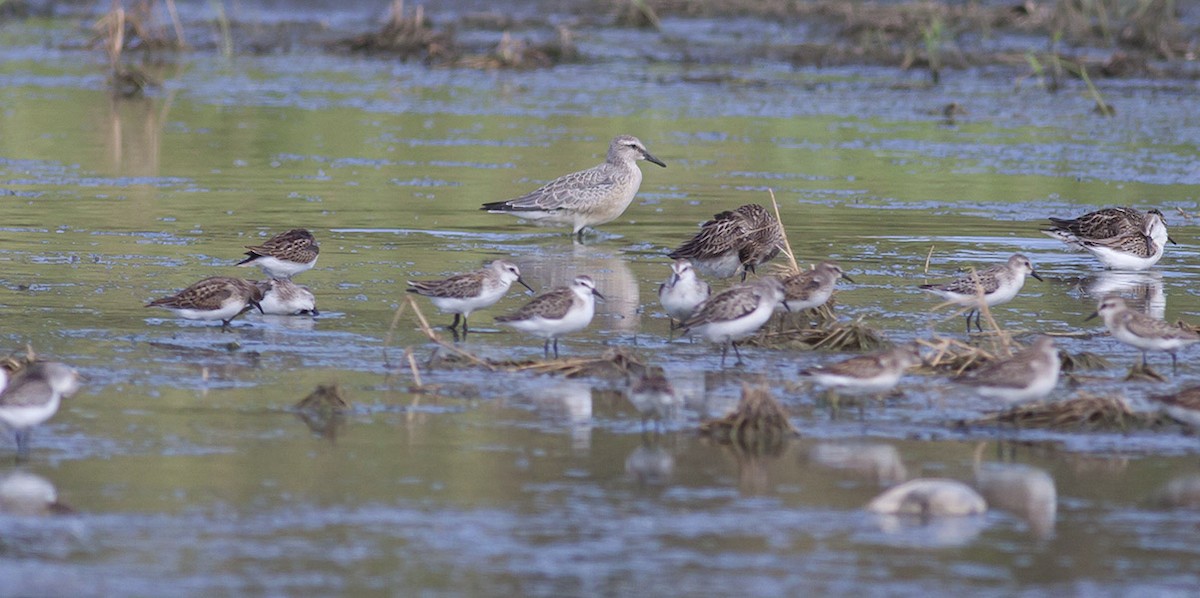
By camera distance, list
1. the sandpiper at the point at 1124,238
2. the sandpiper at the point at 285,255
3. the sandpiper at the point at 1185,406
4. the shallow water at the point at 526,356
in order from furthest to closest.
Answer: the sandpiper at the point at 1124,238 < the sandpiper at the point at 285,255 < the sandpiper at the point at 1185,406 < the shallow water at the point at 526,356

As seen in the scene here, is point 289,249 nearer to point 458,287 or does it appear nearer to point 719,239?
point 458,287

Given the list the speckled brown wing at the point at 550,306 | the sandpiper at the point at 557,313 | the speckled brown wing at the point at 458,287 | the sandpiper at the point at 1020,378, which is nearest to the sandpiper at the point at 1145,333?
the sandpiper at the point at 1020,378

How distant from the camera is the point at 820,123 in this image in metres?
23.5

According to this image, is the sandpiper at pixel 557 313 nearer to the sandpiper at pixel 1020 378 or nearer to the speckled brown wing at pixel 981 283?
the sandpiper at pixel 1020 378

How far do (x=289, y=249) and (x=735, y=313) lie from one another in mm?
4095

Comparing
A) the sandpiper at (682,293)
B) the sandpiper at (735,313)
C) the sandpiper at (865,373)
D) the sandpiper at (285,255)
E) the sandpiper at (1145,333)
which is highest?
the sandpiper at (285,255)

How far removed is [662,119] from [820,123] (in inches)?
84.1

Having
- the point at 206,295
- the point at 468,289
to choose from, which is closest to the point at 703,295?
the point at 468,289

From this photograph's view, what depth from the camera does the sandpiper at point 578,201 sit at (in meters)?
16.6

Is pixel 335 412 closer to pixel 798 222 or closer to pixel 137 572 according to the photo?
pixel 137 572

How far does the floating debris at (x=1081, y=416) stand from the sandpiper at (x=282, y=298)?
4883 millimetres

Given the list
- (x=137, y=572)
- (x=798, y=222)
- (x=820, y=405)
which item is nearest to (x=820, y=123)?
(x=798, y=222)

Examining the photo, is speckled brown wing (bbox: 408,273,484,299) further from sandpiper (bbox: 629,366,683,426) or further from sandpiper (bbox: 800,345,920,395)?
sandpiper (bbox: 800,345,920,395)

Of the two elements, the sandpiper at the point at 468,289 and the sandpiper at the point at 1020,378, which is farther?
the sandpiper at the point at 468,289
